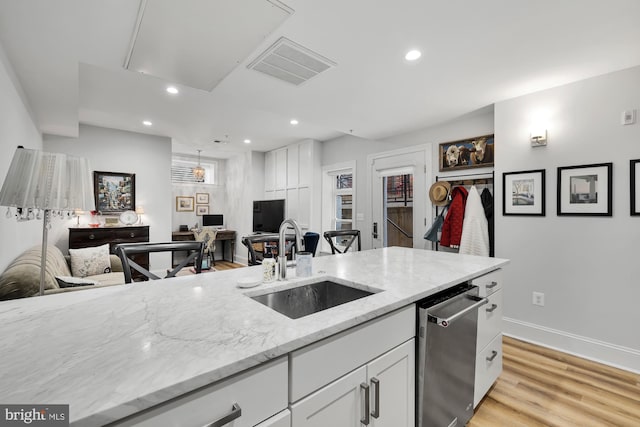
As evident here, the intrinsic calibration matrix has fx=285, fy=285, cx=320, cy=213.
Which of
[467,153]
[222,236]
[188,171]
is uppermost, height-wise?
[188,171]

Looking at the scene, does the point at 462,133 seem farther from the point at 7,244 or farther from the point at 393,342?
the point at 7,244

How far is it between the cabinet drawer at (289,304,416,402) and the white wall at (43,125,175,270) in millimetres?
5336

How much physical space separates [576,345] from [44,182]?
164 inches

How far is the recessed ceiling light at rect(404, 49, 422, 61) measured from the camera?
2.17 metres

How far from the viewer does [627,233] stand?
2.41m

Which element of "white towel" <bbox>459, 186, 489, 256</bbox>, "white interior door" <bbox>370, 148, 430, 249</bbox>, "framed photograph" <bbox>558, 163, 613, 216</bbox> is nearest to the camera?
"framed photograph" <bbox>558, 163, 613, 216</bbox>

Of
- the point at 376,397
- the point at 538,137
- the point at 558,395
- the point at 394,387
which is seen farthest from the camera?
the point at 538,137

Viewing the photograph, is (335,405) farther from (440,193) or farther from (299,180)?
(299,180)

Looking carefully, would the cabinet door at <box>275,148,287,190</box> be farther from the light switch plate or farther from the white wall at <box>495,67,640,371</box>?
the light switch plate

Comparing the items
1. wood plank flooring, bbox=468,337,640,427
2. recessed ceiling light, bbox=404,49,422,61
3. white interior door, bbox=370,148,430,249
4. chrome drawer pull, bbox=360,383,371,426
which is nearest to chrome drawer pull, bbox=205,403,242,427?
chrome drawer pull, bbox=360,383,371,426

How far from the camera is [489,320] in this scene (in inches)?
74.1

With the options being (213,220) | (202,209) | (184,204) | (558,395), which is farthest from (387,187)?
(184,204)

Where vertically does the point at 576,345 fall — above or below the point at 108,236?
below

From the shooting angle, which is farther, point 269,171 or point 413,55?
point 269,171
